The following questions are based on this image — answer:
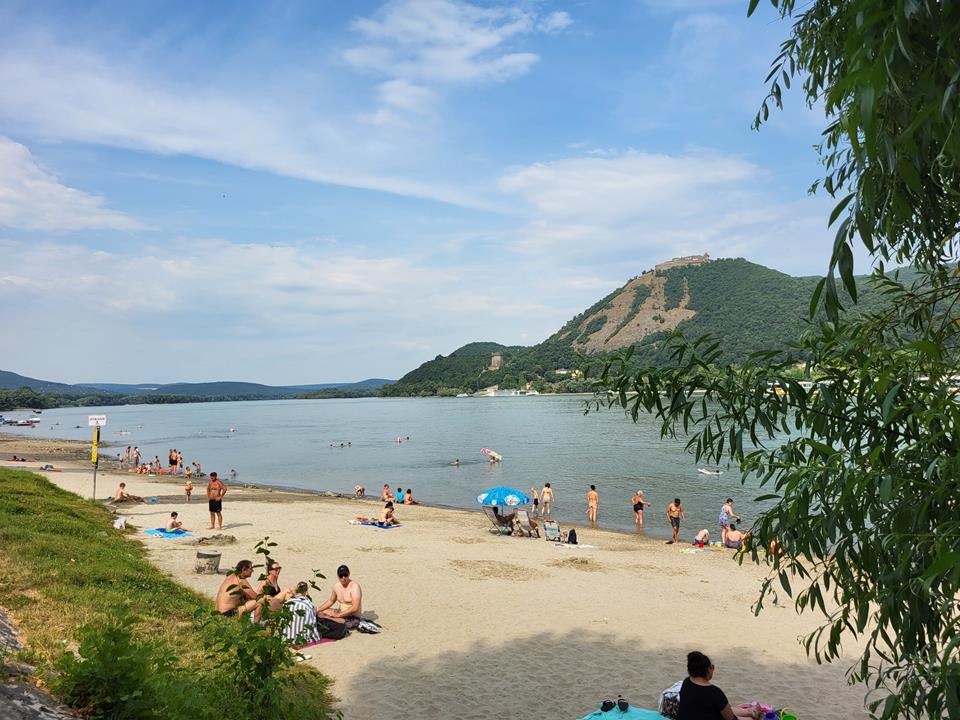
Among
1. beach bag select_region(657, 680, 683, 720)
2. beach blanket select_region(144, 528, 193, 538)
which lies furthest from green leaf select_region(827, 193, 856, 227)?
beach blanket select_region(144, 528, 193, 538)

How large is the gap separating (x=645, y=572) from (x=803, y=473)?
42.3ft

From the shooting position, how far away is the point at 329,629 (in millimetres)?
9383

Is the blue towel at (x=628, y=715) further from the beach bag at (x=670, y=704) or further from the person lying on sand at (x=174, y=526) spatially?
the person lying on sand at (x=174, y=526)

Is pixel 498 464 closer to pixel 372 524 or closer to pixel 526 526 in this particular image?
pixel 372 524

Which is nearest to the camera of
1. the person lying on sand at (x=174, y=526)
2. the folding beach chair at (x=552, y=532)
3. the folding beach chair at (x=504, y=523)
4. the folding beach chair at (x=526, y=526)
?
the person lying on sand at (x=174, y=526)

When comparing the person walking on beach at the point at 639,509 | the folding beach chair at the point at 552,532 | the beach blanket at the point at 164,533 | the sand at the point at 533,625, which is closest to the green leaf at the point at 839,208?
the sand at the point at 533,625

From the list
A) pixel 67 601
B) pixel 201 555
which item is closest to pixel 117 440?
pixel 201 555

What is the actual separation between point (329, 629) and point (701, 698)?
18.3 ft

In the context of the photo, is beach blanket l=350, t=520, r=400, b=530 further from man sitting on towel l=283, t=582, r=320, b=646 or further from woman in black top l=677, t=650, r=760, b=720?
woman in black top l=677, t=650, r=760, b=720

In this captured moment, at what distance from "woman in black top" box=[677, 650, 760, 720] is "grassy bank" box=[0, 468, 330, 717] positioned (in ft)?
11.2

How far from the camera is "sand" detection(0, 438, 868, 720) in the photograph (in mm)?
7746

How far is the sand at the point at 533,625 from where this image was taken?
7746 millimetres

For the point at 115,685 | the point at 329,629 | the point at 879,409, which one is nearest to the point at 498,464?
the point at 329,629

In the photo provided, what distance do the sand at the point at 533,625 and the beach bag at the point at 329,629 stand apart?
0.17 metres
